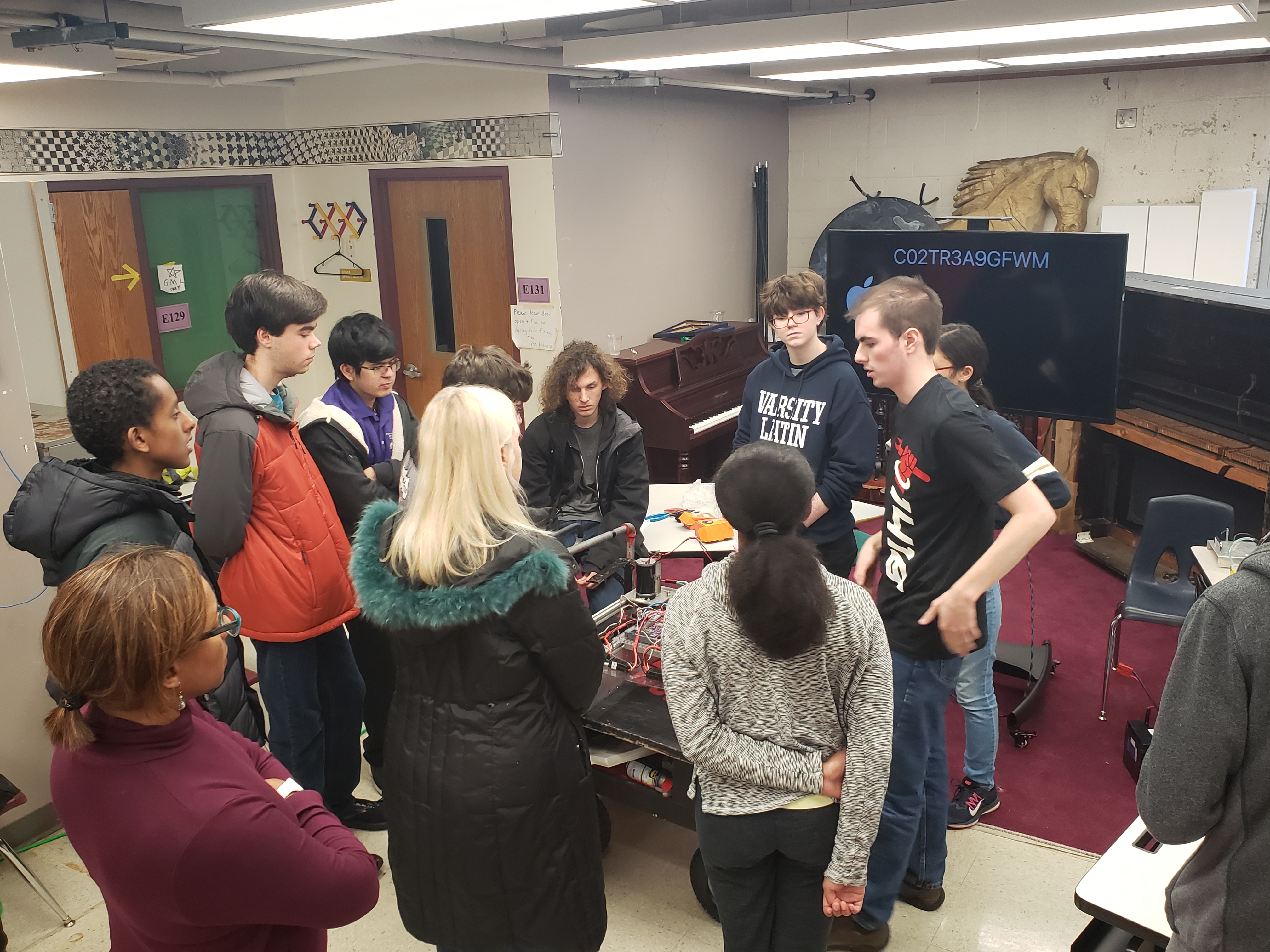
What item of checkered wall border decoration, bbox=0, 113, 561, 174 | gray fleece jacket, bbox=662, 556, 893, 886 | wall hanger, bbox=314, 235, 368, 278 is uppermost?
checkered wall border decoration, bbox=0, 113, 561, 174

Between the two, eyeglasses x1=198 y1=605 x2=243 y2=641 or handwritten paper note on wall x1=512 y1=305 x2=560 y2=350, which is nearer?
eyeglasses x1=198 y1=605 x2=243 y2=641

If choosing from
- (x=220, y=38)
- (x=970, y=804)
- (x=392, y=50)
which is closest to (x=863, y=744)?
(x=970, y=804)

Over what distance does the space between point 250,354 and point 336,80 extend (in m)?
4.19

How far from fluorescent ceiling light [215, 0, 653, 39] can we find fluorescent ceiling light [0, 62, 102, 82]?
1267 mm

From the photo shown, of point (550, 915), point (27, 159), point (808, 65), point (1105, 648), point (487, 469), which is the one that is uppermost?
point (808, 65)

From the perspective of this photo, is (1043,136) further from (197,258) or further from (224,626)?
(224,626)

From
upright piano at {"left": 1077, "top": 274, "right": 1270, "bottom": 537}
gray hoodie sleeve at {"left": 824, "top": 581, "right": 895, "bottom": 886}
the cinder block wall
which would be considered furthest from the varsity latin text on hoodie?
the cinder block wall

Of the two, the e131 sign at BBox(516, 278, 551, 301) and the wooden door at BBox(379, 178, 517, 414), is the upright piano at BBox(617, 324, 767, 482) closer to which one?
the e131 sign at BBox(516, 278, 551, 301)

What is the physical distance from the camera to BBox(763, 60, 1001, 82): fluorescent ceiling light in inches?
171

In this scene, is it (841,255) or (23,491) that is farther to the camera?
(841,255)

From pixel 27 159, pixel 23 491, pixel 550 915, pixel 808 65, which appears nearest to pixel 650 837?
pixel 550 915

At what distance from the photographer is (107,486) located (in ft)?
7.15

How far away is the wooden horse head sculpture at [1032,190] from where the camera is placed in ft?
20.6

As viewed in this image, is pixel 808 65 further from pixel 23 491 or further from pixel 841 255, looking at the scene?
pixel 23 491
